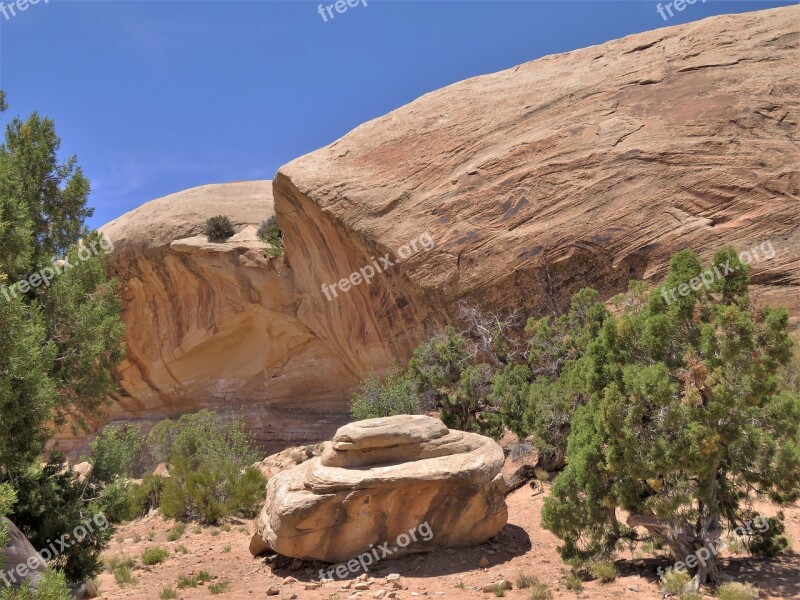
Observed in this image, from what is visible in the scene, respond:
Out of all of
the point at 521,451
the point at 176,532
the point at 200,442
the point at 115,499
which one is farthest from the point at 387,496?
the point at 200,442

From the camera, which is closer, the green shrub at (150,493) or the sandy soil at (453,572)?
the sandy soil at (453,572)

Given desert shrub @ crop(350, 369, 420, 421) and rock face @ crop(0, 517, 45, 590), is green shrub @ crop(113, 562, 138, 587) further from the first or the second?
desert shrub @ crop(350, 369, 420, 421)

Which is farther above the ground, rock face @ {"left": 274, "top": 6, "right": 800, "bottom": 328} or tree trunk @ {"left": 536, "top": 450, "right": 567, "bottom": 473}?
rock face @ {"left": 274, "top": 6, "right": 800, "bottom": 328}

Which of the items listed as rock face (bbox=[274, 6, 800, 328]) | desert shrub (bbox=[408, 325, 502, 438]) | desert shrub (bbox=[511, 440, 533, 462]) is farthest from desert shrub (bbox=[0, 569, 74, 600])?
rock face (bbox=[274, 6, 800, 328])

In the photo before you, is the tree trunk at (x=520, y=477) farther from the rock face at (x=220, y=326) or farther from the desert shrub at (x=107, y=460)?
the rock face at (x=220, y=326)

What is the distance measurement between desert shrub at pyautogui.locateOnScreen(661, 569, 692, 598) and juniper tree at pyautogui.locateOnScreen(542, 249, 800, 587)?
178mm

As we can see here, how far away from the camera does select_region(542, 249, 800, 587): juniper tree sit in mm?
7355

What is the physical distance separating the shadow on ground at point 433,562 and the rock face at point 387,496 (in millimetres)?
169

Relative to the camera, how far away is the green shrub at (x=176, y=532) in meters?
14.1

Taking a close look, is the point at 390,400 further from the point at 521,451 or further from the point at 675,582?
the point at 675,582

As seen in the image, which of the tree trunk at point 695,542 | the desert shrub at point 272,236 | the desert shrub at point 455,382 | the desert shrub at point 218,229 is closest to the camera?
the tree trunk at point 695,542

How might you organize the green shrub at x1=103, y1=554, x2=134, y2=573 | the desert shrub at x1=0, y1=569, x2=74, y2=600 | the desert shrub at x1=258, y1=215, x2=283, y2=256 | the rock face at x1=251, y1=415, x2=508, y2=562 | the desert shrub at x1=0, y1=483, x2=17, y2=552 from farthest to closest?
the desert shrub at x1=258, y1=215, x2=283, y2=256 < the green shrub at x1=103, y1=554, x2=134, y2=573 < the rock face at x1=251, y1=415, x2=508, y2=562 < the desert shrub at x1=0, y1=569, x2=74, y2=600 < the desert shrub at x1=0, y1=483, x2=17, y2=552

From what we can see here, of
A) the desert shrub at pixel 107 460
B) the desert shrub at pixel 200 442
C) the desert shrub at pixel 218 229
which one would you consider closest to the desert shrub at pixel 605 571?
the desert shrub at pixel 107 460

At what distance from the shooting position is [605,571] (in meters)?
8.79
